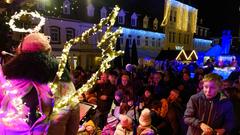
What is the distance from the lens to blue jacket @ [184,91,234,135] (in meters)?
4.29

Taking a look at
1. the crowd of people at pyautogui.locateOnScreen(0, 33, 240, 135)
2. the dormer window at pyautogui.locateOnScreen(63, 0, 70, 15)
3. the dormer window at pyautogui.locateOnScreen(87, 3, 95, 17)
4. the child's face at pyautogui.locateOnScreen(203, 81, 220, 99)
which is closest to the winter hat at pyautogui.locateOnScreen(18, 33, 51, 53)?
the crowd of people at pyautogui.locateOnScreen(0, 33, 240, 135)

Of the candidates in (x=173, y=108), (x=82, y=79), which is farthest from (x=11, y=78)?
(x=82, y=79)

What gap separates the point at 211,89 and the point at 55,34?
25381mm

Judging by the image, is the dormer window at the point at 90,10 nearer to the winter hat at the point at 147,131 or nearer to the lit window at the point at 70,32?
the lit window at the point at 70,32

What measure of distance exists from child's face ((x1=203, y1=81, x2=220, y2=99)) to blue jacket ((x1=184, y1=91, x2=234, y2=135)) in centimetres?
8

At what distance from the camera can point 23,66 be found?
3.19 metres

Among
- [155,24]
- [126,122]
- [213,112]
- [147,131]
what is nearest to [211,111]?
[213,112]

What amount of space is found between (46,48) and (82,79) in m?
7.30

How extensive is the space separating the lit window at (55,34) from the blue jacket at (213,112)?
2462 centimetres

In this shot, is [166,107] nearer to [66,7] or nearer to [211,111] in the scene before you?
[211,111]

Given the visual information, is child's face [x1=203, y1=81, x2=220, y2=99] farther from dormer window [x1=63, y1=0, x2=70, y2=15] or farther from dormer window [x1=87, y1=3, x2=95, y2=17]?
dormer window [x1=87, y1=3, x2=95, y2=17]

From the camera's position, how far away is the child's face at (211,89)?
4194mm

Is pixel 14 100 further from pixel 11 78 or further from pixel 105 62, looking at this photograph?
pixel 105 62

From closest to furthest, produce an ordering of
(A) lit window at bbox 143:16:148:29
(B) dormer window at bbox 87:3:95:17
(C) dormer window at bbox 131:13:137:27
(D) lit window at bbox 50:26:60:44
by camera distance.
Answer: (D) lit window at bbox 50:26:60:44 → (B) dormer window at bbox 87:3:95:17 → (C) dormer window at bbox 131:13:137:27 → (A) lit window at bbox 143:16:148:29
